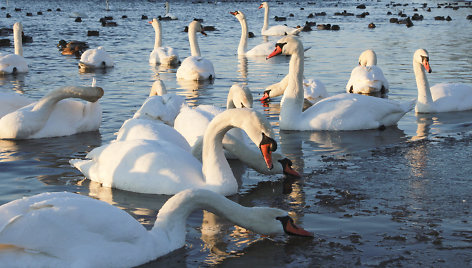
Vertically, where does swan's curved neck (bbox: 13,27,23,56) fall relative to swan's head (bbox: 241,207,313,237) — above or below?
above

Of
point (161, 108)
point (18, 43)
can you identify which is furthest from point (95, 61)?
point (161, 108)

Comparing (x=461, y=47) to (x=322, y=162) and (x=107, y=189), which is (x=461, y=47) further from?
(x=107, y=189)

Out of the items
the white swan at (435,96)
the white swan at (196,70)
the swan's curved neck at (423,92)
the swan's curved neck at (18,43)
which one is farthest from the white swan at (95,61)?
the swan's curved neck at (423,92)

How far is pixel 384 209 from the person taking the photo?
6.52m

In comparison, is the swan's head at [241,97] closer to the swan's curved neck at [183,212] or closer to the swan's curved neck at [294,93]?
the swan's curved neck at [294,93]

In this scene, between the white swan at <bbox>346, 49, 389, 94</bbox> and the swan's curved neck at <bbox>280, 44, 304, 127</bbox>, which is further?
the white swan at <bbox>346, 49, 389, 94</bbox>

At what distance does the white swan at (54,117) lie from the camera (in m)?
9.77

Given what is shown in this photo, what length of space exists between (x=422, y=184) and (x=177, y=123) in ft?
11.4

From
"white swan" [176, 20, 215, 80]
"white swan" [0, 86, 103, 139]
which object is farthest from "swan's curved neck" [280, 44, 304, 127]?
"white swan" [176, 20, 215, 80]

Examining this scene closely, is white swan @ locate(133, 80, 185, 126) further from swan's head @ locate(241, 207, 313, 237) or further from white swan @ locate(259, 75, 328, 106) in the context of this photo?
swan's head @ locate(241, 207, 313, 237)

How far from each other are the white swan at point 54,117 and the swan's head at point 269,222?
4730 millimetres

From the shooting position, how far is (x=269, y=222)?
5.63m

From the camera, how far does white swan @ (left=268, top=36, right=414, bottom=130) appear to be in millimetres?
10555

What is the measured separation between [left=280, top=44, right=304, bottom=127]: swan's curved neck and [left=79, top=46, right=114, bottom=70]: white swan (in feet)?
27.2
